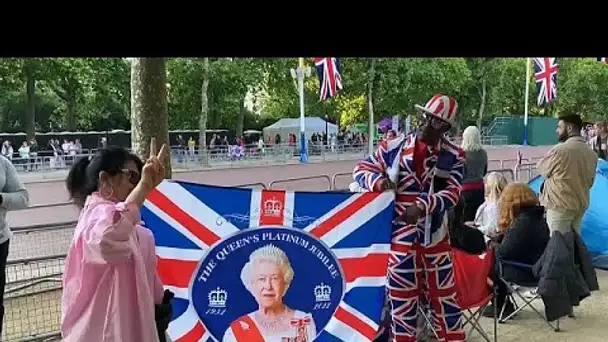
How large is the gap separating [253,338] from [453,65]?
34719 mm

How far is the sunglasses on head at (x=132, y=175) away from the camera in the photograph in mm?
3137

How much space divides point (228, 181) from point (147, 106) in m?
14.7

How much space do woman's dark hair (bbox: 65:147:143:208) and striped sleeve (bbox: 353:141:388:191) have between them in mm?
1792

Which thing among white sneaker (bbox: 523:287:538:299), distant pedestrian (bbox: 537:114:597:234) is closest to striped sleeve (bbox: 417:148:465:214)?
white sneaker (bbox: 523:287:538:299)

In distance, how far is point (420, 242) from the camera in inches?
182

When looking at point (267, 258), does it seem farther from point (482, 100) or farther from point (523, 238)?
point (482, 100)

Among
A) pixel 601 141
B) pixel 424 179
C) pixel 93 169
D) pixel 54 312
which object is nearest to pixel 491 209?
pixel 424 179

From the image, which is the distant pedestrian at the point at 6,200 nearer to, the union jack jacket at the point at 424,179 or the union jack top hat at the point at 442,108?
the union jack jacket at the point at 424,179

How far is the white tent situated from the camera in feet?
146

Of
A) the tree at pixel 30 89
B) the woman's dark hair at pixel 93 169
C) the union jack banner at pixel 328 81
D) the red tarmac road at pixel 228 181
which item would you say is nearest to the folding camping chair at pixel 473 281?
the woman's dark hair at pixel 93 169
